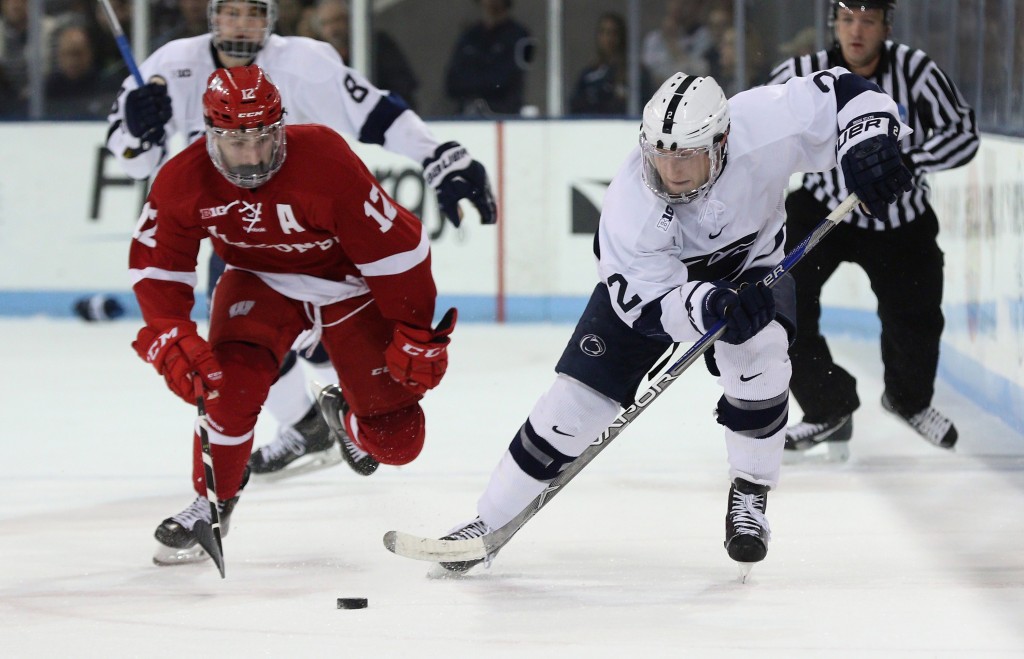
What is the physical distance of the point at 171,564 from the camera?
9.77ft

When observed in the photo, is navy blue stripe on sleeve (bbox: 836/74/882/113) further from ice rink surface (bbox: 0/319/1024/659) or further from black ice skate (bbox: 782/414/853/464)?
black ice skate (bbox: 782/414/853/464)

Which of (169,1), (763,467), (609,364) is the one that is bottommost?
(763,467)

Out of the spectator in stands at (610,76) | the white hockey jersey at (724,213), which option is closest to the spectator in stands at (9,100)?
the spectator in stands at (610,76)

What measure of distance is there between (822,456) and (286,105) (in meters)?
1.68

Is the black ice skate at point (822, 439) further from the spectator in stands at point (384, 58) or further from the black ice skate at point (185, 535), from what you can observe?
the spectator in stands at point (384, 58)

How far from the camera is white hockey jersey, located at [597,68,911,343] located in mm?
2646

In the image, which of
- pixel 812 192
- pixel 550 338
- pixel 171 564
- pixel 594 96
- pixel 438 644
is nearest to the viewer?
pixel 438 644

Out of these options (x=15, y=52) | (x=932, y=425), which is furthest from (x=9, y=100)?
(x=932, y=425)

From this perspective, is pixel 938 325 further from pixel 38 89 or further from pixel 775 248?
pixel 38 89

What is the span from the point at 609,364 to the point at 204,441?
0.81m

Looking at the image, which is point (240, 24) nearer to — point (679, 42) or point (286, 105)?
point (286, 105)

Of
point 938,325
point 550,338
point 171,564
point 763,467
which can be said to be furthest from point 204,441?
point 550,338

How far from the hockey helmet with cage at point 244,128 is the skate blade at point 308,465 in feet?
3.63

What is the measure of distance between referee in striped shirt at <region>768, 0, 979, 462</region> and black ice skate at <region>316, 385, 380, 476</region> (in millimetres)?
1133
